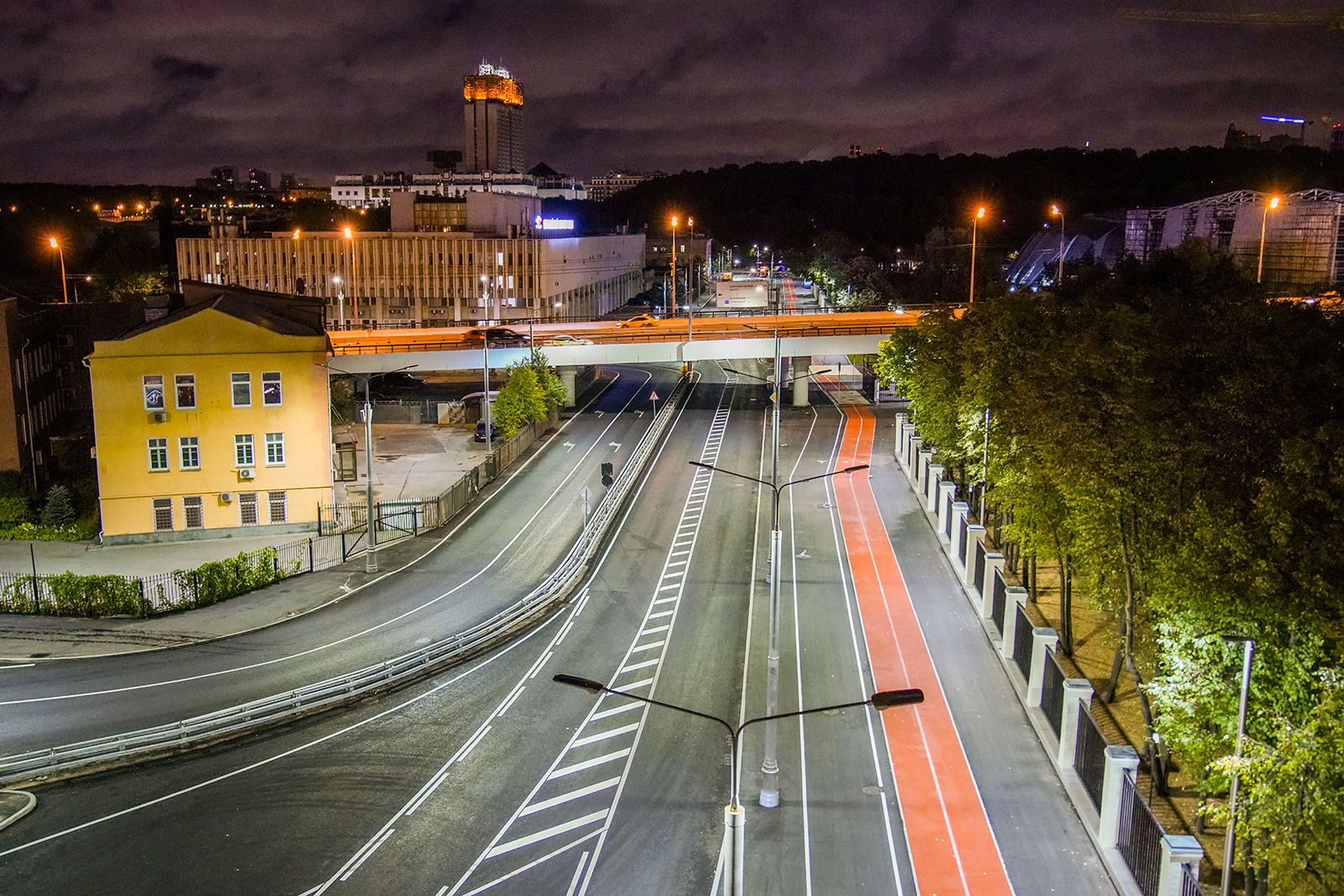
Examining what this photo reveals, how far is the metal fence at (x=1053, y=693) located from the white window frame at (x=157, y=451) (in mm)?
33841

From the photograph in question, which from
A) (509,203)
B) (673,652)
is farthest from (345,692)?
(509,203)

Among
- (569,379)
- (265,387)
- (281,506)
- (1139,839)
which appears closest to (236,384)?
(265,387)

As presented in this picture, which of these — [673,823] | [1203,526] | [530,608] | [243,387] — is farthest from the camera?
[243,387]

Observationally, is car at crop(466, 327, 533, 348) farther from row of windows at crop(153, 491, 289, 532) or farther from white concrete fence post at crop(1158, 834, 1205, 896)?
white concrete fence post at crop(1158, 834, 1205, 896)

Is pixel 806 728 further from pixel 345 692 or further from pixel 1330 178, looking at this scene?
pixel 1330 178

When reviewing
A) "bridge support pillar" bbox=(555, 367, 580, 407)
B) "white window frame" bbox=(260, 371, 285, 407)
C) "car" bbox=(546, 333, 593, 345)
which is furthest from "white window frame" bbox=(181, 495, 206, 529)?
"bridge support pillar" bbox=(555, 367, 580, 407)

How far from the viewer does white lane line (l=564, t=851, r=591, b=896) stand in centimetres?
1828

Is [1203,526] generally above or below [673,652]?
above

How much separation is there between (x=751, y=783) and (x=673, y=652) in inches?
290

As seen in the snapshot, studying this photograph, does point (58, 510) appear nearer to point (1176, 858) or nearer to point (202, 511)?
point (202, 511)

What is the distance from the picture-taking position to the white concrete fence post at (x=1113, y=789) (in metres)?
18.7

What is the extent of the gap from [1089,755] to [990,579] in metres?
10.1

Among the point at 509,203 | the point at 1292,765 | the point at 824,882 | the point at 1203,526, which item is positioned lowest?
the point at 824,882

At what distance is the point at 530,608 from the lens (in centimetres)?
3195
